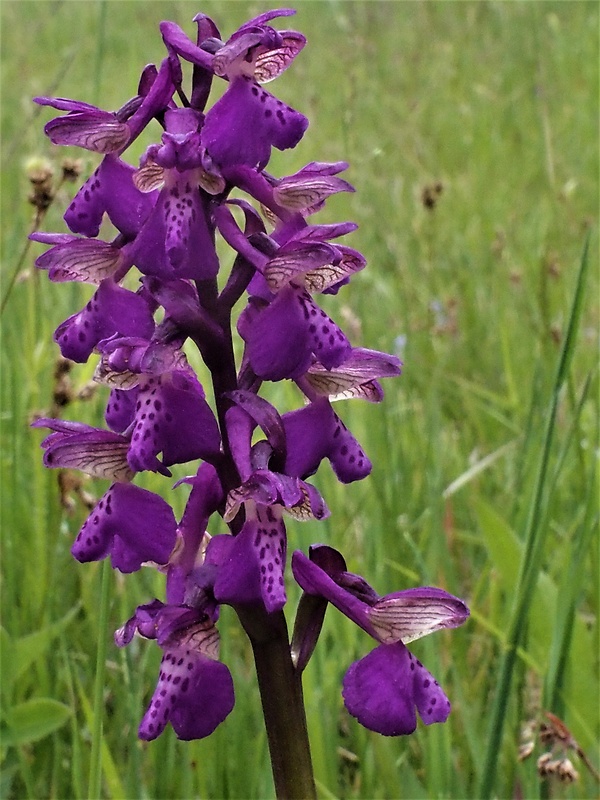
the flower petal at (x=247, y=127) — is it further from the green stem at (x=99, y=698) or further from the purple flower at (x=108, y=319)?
the green stem at (x=99, y=698)

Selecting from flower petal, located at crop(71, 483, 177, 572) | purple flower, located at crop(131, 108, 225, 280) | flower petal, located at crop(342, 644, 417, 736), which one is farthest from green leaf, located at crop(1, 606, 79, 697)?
purple flower, located at crop(131, 108, 225, 280)

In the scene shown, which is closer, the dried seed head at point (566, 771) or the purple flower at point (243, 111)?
the purple flower at point (243, 111)

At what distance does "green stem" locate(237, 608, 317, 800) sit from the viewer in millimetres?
876

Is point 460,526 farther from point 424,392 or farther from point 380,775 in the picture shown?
point 380,775

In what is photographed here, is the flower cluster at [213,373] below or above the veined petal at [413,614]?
above

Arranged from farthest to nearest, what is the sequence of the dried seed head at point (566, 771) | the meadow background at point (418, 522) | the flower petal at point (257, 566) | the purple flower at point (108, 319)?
the meadow background at point (418, 522), the dried seed head at point (566, 771), the purple flower at point (108, 319), the flower petal at point (257, 566)

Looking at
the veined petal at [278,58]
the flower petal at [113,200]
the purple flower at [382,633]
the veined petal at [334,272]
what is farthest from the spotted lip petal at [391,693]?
the veined petal at [278,58]

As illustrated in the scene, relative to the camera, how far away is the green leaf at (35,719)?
1.29 m

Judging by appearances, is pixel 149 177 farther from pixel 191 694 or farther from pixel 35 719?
pixel 35 719

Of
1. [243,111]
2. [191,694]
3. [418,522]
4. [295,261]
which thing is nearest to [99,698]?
[191,694]

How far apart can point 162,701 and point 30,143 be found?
384cm

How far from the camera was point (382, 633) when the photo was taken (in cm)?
94

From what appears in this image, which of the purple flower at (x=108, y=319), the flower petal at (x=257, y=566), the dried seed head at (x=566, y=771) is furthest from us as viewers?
the dried seed head at (x=566, y=771)

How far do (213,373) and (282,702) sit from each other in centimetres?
30
